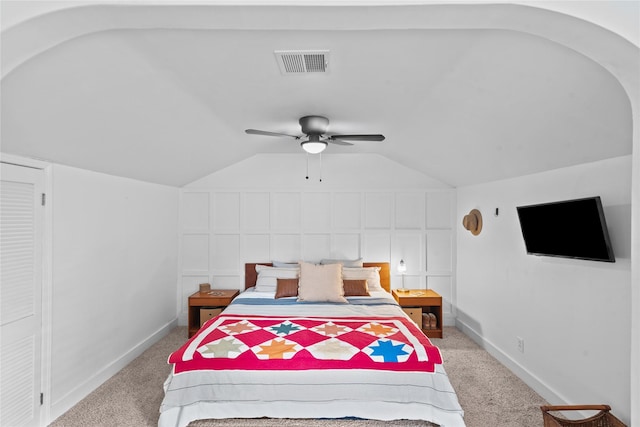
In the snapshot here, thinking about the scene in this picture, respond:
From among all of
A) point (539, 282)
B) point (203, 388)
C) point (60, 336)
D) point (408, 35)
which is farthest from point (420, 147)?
point (60, 336)

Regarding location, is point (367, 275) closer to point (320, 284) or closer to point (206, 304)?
point (320, 284)

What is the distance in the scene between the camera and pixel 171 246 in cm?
480

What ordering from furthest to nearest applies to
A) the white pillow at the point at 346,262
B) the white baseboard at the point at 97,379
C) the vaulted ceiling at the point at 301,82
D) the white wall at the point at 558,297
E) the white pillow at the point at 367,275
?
the white pillow at the point at 346,262 < the white pillow at the point at 367,275 < the white baseboard at the point at 97,379 < the white wall at the point at 558,297 < the vaulted ceiling at the point at 301,82

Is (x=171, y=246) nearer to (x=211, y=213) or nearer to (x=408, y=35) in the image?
(x=211, y=213)

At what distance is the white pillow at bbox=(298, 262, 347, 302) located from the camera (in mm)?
4070

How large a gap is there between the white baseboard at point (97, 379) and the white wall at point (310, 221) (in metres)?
0.86

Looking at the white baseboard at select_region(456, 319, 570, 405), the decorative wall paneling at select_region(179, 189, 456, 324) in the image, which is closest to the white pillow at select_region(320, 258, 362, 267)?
the decorative wall paneling at select_region(179, 189, 456, 324)

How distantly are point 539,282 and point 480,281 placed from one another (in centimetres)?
121

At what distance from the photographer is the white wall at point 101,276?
281 cm

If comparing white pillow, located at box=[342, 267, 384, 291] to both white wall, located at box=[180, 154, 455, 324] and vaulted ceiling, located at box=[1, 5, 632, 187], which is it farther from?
vaulted ceiling, located at box=[1, 5, 632, 187]

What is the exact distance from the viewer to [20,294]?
2.43 m

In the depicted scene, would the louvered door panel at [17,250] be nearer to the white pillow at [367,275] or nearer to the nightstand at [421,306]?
the white pillow at [367,275]

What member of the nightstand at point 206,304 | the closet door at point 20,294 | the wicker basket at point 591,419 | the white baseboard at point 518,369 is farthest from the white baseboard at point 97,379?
the white baseboard at point 518,369

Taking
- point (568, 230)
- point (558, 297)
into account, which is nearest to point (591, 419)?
point (558, 297)
